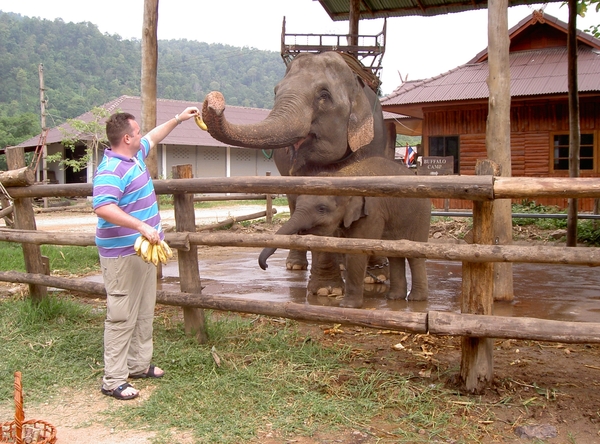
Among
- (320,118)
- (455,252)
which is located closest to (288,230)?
(320,118)

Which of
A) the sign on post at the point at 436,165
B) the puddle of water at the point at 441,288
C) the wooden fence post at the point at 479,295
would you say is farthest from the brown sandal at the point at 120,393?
the sign on post at the point at 436,165

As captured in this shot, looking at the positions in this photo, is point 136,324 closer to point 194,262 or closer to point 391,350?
point 194,262

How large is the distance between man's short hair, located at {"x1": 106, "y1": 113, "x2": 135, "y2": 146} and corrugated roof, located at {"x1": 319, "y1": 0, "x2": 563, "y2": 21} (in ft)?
24.6

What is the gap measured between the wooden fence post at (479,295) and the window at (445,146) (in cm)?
1298

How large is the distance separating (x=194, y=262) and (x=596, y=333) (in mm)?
2798

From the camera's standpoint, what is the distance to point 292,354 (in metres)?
4.39

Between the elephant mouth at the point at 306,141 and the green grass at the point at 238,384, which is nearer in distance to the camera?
the green grass at the point at 238,384

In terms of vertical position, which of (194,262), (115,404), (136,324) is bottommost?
(115,404)

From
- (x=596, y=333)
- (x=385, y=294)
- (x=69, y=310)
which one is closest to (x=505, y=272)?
(x=385, y=294)

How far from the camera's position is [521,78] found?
14.8 m

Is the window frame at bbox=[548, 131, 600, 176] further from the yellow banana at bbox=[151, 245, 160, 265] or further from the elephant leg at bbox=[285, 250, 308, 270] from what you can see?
the yellow banana at bbox=[151, 245, 160, 265]

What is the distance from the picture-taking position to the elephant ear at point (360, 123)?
695 centimetres

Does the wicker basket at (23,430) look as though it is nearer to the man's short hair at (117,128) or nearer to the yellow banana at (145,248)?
the yellow banana at (145,248)

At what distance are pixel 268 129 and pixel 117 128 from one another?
8.42 feet
